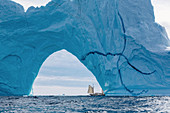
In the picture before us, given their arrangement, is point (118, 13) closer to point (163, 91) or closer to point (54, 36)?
point (54, 36)

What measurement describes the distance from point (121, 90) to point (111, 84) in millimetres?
1035

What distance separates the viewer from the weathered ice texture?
66.4 feet

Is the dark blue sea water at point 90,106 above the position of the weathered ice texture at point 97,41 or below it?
below

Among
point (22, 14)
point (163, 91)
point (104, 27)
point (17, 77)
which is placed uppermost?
point (22, 14)

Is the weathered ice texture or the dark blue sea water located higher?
the weathered ice texture

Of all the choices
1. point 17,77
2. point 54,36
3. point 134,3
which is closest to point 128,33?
point 134,3

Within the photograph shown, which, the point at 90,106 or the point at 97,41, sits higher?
the point at 97,41

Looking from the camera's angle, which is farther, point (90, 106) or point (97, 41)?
point (97, 41)

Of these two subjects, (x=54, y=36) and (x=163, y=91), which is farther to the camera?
(x=54, y=36)

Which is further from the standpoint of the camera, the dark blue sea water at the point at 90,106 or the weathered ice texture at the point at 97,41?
the weathered ice texture at the point at 97,41

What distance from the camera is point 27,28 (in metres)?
21.0

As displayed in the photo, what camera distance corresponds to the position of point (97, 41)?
21078 mm

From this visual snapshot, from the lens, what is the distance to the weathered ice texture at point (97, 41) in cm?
2025

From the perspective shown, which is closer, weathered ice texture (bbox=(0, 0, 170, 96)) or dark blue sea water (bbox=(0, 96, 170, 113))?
dark blue sea water (bbox=(0, 96, 170, 113))
